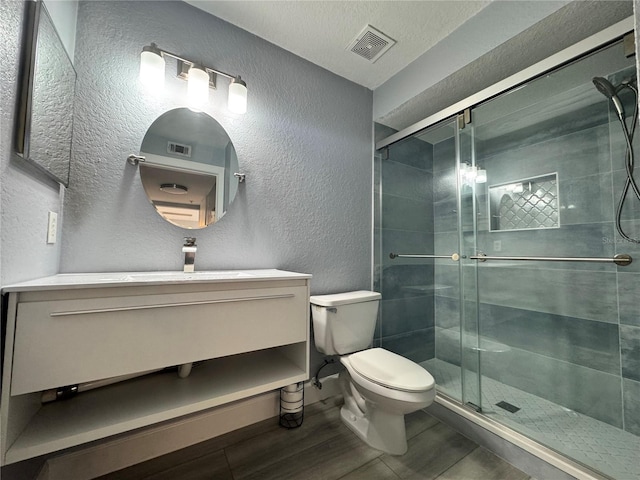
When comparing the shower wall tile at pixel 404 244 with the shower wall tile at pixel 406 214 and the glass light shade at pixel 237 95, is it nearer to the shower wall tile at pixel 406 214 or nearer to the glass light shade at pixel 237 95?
the shower wall tile at pixel 406 214

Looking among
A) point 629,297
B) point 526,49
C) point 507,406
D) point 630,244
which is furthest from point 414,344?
point 526,49

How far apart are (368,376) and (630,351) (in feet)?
4.89

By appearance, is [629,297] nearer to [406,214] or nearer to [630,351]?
[630,351]

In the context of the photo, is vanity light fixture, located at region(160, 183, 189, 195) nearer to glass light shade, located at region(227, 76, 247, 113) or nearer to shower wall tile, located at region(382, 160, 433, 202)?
glass light shade, located at region(227, 76, 247, 113)

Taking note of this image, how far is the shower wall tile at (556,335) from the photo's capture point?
58.3 inches

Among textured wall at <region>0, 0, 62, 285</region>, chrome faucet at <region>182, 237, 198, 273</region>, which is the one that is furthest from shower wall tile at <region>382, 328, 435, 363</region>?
textured wall at <region>0, 0, 62, 285</region>

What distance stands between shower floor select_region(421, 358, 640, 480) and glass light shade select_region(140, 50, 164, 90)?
2.38 meters

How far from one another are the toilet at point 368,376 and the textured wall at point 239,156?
0.90ft

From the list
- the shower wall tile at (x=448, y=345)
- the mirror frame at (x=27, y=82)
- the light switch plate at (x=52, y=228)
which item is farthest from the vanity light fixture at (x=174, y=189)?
the shower wall tile at (x=448, y=345)

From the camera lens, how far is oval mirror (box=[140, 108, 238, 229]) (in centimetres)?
126

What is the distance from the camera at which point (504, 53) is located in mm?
1356

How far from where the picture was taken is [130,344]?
835mm

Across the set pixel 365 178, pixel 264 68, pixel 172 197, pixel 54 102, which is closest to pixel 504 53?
pixel 365 178

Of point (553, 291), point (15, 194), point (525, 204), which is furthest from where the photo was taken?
point (525, 204)
